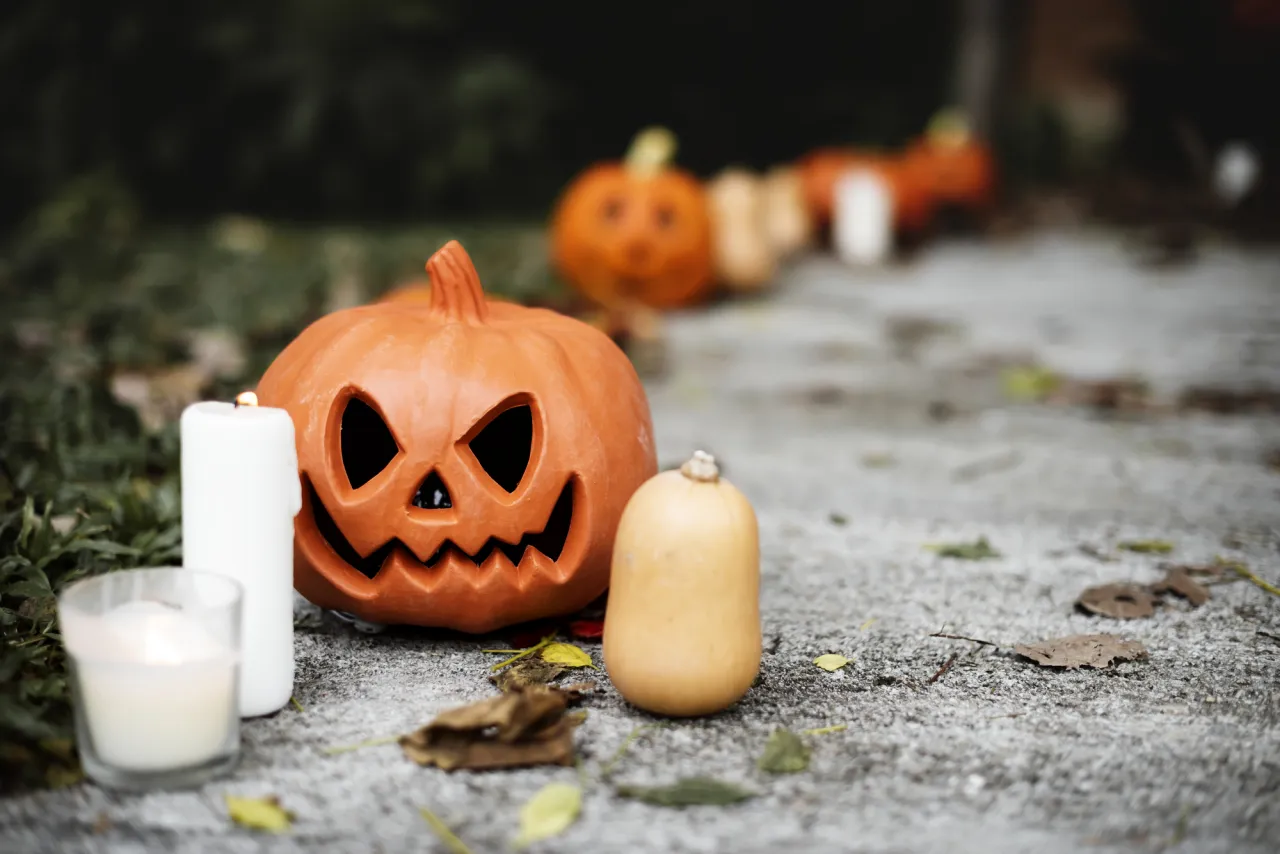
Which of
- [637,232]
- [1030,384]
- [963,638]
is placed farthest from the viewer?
[637,232]

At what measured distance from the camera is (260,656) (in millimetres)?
1854

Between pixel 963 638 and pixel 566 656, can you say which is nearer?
pixel 566 656

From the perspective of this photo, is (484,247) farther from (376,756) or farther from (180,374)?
(376,756)

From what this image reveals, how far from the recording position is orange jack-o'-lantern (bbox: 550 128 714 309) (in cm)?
539

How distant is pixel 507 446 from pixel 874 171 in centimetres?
571

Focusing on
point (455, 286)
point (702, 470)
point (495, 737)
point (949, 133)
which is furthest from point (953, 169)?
point (495, 737)

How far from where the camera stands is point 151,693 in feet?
5.21

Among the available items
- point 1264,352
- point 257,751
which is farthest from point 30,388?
point 1264,352

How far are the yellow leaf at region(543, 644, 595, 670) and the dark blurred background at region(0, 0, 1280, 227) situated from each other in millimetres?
5505

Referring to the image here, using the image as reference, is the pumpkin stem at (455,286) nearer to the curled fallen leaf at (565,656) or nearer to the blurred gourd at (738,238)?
the curled fallen leaf at (565,656)

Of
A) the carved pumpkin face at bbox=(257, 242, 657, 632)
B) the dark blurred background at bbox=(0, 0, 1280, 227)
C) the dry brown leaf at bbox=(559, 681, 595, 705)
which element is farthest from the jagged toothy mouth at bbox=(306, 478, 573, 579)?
the dark blurred background at bbox=(0, 0, 1280, 227)

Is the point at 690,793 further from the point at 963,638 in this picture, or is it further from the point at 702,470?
the point at 963,638

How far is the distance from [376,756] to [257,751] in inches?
6.7

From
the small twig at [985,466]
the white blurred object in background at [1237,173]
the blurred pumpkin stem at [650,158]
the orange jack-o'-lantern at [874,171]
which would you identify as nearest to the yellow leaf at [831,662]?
the small twig at [985,466]
